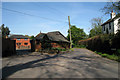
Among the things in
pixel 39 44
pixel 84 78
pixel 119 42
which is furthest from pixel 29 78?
pixel 39 44

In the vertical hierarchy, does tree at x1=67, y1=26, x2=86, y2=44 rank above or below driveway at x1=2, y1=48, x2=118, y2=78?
above

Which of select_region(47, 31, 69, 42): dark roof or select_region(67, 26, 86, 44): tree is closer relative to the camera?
select_region(47, 31, 69, 42): dark roof

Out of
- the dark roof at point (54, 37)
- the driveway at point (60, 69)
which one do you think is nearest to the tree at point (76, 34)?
the dark roof at point (54, 37)

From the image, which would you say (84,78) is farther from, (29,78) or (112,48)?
(112,48)

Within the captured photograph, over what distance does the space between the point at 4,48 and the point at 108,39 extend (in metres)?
15.1

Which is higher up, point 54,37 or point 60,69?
point 54,37

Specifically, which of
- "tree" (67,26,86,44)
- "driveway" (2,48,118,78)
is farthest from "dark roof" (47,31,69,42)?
"tree" (67,26,86,44)

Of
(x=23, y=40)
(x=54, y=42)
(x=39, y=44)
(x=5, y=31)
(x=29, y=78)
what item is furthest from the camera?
(x=5, y=31)

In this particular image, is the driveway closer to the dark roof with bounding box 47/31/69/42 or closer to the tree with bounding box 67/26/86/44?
the dark roof with bounding box 47/31/69/42

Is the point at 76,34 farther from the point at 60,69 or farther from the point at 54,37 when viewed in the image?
the point at 60,69

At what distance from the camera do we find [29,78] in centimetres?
439

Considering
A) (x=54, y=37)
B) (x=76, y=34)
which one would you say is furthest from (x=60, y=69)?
(x=76, y=34)

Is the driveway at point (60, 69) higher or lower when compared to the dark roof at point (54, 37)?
lower

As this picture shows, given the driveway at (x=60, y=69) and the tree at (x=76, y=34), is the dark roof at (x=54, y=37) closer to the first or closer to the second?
the driveway at (x=60, y=69)
